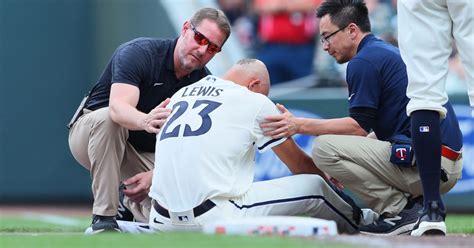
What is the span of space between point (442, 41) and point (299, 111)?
5.51 meters

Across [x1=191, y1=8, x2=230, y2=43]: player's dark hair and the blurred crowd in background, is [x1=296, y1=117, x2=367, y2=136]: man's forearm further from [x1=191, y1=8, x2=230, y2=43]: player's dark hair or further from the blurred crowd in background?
the blurred crowd in background

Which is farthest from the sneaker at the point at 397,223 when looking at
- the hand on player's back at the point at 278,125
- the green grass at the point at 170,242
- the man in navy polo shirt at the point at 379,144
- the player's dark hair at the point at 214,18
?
the player's dark hair at the point at 214,18

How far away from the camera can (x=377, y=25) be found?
10.3 metres

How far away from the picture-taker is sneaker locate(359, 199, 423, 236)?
5477 millimetres

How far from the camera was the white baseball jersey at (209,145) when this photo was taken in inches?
199

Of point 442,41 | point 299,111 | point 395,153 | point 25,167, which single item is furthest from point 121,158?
point 25,167

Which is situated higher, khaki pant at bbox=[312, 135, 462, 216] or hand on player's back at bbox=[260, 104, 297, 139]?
hand on player's back at bbox=[260, 104, 297, 139]

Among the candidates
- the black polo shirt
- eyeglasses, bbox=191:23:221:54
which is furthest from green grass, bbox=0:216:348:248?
eyeglasses, bbox=191:23:221:54

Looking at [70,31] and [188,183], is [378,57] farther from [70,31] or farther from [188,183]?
[70,31]

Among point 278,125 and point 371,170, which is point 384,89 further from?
point 278,125

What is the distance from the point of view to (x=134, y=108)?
551 cm

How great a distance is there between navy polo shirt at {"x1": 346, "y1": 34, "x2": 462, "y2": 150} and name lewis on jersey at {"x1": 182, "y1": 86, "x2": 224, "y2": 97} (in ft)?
2.56

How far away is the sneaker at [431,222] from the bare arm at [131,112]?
53.5 inches

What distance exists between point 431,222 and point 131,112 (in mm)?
1631
